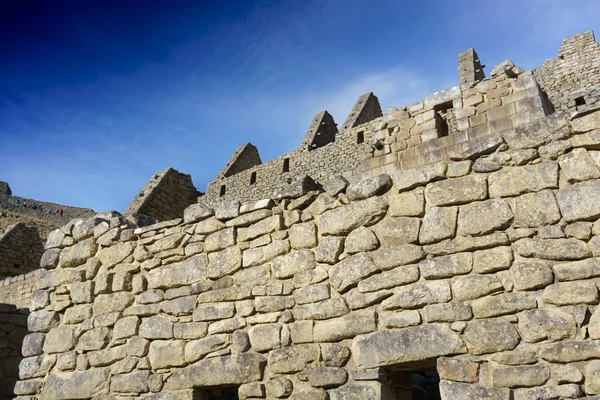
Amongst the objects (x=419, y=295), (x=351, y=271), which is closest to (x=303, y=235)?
(x=351, y=271)

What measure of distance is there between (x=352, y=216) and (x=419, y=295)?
3.07 ft

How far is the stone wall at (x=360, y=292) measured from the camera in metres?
3.41

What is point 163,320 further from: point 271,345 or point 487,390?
point 487,390

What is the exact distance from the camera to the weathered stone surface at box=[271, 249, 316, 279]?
4496mm

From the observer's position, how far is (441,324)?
12.1 ft

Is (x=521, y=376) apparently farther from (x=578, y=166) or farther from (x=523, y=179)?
(x=578, y=166)

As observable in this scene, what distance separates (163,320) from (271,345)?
4.28 feet

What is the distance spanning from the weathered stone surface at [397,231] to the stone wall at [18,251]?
1707 centimetres

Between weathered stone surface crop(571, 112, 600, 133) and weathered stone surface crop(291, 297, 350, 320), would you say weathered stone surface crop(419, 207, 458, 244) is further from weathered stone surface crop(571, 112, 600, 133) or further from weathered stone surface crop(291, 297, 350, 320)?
weathered stone surface crop(571, 112, 600, 133)

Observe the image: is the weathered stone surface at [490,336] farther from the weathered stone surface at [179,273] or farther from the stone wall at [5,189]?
the stone wall at [5,189]

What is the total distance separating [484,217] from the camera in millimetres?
3773

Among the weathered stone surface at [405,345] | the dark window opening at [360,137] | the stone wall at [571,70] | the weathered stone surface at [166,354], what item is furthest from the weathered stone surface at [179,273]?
the dark window opening at [360,137]

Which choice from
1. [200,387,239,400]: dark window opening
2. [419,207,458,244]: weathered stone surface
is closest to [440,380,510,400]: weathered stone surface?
[419,207,458,244]: weathered stone surface

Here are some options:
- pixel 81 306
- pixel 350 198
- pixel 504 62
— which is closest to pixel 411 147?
pixel 504 62
